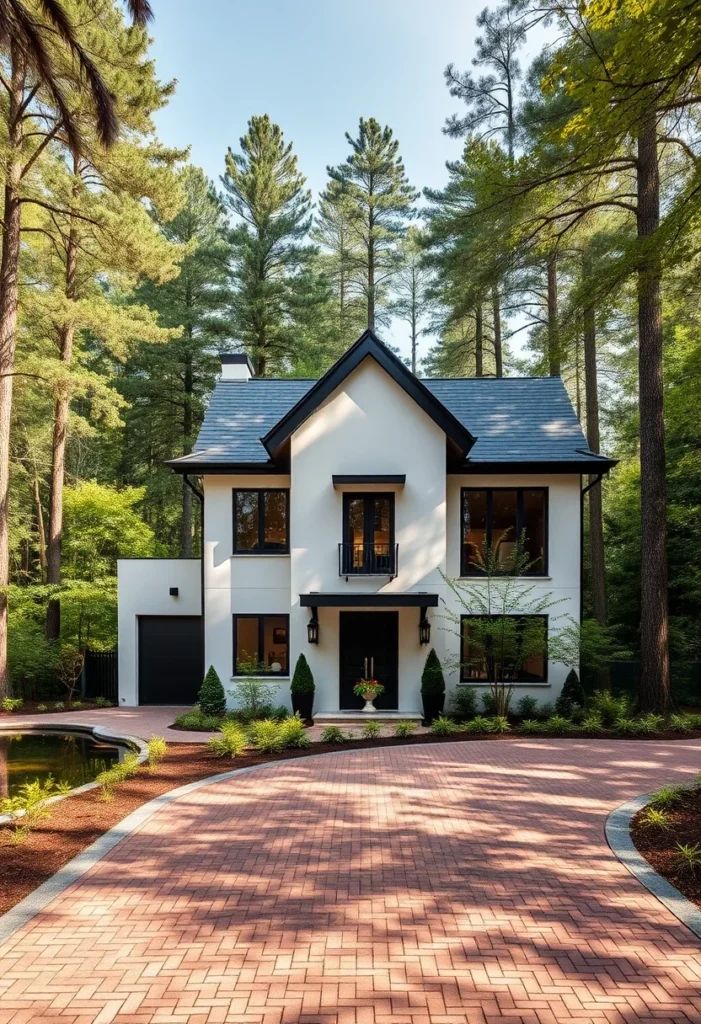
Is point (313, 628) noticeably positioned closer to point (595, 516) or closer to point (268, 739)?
point (268, 739)

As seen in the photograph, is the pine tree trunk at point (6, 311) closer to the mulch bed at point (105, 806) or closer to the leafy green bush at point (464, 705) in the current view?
the mulch bed at point (105, 806)

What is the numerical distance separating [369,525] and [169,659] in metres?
6.85

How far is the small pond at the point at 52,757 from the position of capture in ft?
33.8

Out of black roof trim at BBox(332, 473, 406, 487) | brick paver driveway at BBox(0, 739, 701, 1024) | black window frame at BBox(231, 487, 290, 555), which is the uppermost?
black roof trim at BBox(332, 473, 406, 487)

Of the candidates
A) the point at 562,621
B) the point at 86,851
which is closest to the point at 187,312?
the point at 562,621

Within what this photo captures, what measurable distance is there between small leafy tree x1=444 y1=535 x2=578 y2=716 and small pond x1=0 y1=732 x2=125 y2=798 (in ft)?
24.7

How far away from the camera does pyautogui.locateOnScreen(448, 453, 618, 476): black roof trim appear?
14945mm

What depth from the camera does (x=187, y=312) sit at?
2681 centimetres

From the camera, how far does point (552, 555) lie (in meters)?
15.3

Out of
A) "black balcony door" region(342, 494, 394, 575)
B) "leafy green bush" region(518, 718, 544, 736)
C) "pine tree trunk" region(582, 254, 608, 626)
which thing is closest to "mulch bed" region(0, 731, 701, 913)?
"leafy green bush" region(518, 718, 544, 736)

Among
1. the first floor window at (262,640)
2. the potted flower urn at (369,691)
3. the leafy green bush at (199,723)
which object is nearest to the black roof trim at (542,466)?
the potted flower urn at (369,691)

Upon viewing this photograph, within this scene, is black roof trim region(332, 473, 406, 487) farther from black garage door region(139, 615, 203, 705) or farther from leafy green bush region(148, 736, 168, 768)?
leafy green bush region(148, 736, 168, 768)

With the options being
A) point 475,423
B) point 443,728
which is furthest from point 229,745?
point 475,423

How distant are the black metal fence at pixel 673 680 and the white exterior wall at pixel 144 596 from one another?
10714 millimetres
